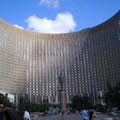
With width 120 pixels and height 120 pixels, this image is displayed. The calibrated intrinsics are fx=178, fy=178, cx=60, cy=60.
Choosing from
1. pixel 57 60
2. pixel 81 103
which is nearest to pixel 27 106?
pixel 81 103

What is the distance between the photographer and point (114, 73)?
122 metres

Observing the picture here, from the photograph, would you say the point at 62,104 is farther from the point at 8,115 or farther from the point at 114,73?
the point at 114,73

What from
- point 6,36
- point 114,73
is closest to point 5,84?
point 6,36

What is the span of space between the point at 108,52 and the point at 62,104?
89499 millimetres

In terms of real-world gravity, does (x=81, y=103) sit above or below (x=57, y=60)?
below

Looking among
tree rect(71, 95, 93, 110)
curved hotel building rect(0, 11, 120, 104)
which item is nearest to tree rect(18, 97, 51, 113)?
tree rect(71, 95, 93, 110)

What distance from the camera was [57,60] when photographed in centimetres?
14700

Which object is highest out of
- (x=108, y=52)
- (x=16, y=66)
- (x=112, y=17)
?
(x=112, y=17)

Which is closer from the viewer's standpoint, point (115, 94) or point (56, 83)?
point (115, 94)

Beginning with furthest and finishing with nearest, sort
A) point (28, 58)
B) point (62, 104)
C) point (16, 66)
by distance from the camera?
point (28, 58)
point (16, 66)
point (62, 104)

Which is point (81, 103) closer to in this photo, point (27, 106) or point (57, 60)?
point (27, 106)

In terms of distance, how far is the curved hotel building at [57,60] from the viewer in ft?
411

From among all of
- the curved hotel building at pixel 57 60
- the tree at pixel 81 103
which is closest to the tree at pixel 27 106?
the tree at pixel 81 103

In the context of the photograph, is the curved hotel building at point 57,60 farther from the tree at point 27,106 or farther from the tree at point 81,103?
the tree at point 81,103
